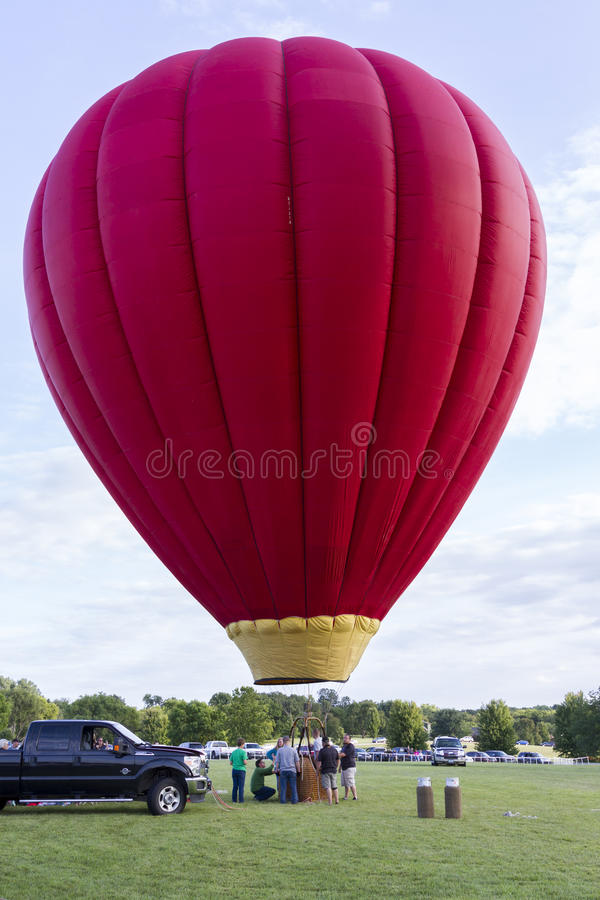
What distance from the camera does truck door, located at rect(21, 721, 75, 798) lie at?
13805 mm

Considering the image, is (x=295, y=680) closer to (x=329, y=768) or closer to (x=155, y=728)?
(x=329, y=768)

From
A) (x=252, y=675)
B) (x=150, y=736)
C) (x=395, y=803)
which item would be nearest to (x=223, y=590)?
(x=252, y=675)

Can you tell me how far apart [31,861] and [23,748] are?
16.1 feet

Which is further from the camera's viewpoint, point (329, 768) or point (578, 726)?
point (578, 726)

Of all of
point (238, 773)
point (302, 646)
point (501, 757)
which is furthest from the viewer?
point (501, 757)

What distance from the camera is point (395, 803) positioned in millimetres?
15266

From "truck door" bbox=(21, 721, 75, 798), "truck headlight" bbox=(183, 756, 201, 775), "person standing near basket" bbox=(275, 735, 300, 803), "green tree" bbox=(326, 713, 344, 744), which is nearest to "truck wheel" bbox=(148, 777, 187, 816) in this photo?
"truck headlight" bbox=(183, 756, 201, 775)

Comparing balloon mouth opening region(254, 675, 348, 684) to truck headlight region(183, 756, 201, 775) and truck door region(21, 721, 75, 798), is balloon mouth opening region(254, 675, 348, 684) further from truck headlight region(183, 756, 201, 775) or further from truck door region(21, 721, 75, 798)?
truck door region(21, 721, 75, 798)

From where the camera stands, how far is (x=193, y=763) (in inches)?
559

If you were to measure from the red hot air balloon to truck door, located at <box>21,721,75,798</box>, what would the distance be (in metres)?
3.36

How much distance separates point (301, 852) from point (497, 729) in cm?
6341

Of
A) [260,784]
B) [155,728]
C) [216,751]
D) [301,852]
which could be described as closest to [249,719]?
[216,751]

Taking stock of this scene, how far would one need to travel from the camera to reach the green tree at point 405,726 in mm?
67000

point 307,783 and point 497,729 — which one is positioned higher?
point 307,783
